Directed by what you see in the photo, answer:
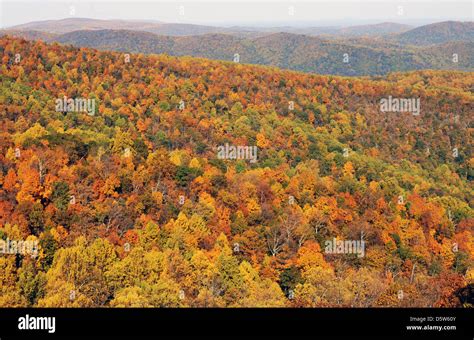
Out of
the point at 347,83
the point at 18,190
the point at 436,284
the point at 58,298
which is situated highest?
the point at 347,83

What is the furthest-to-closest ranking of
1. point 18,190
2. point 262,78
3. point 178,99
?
point 262,78 < point 178,99 < point 18,190

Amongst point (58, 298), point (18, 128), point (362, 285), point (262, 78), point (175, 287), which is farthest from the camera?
point (262, 78)

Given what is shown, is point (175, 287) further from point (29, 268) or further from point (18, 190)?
point (18, 190)

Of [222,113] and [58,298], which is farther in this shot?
[222,113]

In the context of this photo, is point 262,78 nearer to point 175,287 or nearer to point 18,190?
point 18,190

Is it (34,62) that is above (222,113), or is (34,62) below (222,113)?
above

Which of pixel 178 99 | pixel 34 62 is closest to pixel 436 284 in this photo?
pixel 178 99
